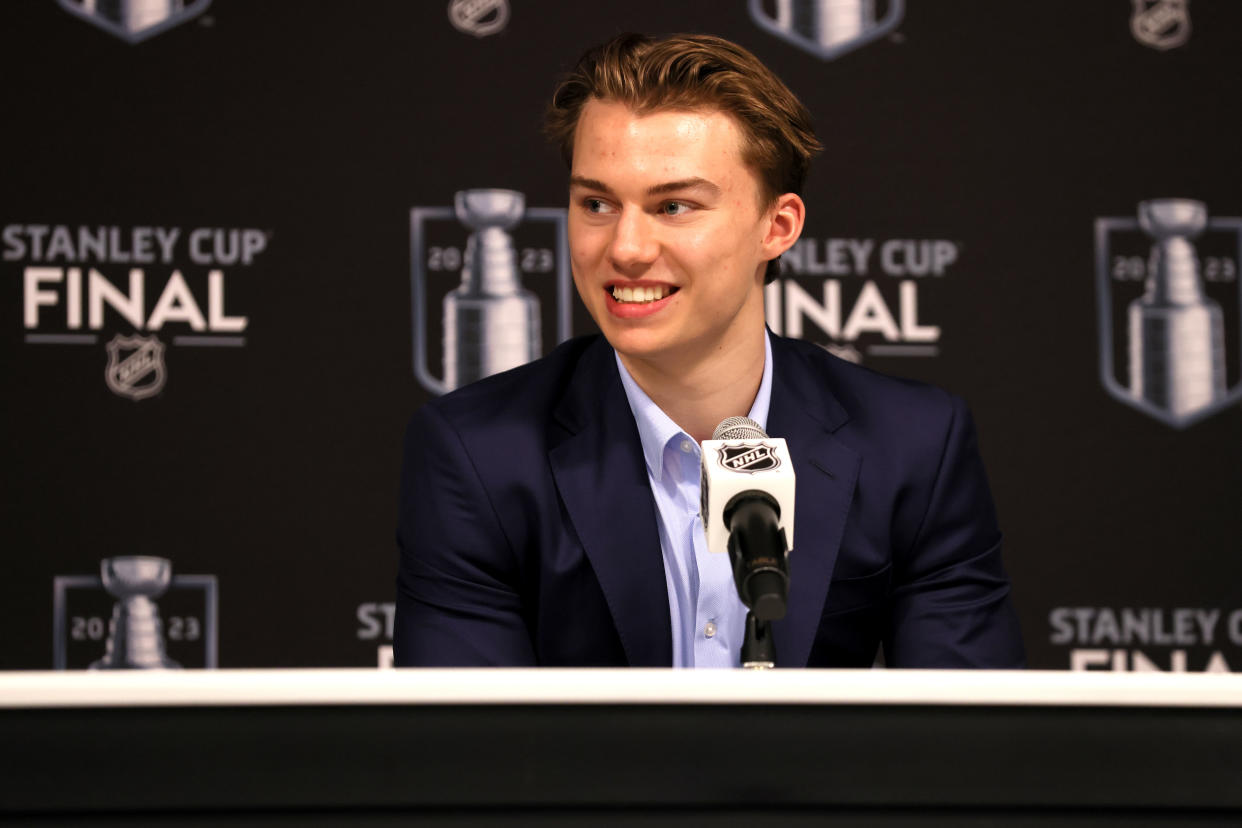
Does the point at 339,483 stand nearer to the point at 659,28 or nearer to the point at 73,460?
the point at 73,460

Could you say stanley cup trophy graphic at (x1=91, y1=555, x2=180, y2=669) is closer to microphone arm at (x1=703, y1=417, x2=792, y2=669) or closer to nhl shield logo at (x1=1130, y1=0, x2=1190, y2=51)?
microphone arm at (x1=703, y1=417, x2=792, y2=669)

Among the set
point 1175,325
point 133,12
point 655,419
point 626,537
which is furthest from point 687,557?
point 133,12

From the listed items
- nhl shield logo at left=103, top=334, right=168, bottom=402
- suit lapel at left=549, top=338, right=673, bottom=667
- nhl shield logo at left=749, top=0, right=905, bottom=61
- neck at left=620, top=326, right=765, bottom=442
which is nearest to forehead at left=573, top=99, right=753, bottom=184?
neck at left=620, top=326, right=765, bottom=442

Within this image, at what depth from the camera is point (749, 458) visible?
4.07 ft

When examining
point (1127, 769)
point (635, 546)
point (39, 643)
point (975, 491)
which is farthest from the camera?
point (39, 643)

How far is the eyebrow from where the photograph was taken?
1.78 meters

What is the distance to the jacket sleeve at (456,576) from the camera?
71.3 inches

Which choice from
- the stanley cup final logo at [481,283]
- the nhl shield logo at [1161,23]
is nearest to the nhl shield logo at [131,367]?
the stanley cup final logo at [481,283]

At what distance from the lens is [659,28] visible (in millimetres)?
2879

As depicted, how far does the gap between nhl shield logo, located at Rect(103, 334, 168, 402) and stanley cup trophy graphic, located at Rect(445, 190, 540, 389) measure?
2.08ft

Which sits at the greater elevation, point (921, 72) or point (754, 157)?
point (921, 72)

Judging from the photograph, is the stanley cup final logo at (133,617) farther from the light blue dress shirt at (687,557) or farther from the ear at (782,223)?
the ear at (782,223)

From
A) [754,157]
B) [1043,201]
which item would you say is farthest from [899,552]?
[1043,201]

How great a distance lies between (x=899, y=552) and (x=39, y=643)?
74.0 inches
